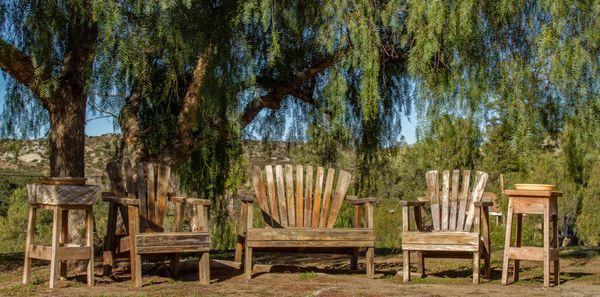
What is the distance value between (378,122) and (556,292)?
121 inches

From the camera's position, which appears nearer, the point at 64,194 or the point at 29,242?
the point at 64,194

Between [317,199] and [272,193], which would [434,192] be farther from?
[272,193]

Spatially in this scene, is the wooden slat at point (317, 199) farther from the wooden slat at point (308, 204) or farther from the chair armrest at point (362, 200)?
the chair armrest at point (362, 200)

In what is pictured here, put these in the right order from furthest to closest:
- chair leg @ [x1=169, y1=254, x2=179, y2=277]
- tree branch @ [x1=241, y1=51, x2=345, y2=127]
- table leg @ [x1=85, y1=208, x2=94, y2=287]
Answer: tree branch @ [x1=241, y1=51, x2=345, y2=127], chair leg @ [x1=169, y1=254, x2=179, y2=277], table leg @ [x1=85, y1=208, x2=94, y2=287]

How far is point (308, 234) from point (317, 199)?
2.49ft

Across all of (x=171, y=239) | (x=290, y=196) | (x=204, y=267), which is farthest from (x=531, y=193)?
(x=171, y=239)

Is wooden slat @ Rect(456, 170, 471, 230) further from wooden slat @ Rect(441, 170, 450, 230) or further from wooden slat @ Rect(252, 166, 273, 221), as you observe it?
wooden slat @ Rect(252, 166, 273, 221)

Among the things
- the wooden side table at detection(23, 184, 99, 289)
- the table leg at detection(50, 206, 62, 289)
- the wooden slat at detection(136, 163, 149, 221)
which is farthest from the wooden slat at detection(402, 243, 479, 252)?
the table leg at detection(50, 206, 62, 289)

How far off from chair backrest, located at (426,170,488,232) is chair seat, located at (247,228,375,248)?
0.82 m

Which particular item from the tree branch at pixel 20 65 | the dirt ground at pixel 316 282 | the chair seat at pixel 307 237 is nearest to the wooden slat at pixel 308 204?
the dirt ground at pixel 316 282

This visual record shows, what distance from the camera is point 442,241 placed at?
18.1 ft

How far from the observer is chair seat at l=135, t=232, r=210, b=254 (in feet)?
16.8

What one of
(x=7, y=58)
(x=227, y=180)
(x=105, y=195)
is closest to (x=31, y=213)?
(x=105, y=195)

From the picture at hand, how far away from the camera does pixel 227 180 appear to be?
28.8 feet
